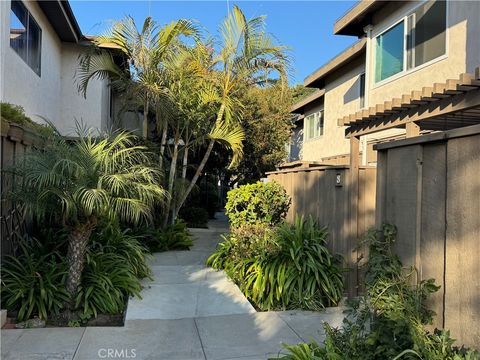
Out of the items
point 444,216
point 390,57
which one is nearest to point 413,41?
point 390,57

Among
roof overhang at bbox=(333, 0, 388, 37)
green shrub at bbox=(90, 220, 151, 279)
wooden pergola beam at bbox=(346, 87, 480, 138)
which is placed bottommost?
green shrub at bbox=(90, 220, 151, 279)

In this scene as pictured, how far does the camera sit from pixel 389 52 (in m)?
11.1

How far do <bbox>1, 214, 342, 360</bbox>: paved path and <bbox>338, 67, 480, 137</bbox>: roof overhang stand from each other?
2.77 metres

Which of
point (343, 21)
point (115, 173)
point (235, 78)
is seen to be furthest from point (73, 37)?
point (115, 173)

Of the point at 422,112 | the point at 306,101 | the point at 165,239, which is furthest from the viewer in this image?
the point at 306,101

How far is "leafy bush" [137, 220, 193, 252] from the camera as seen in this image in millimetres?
10016

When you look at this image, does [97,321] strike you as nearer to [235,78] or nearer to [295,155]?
[235,78]

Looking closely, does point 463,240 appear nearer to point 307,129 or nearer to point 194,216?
point 194,216

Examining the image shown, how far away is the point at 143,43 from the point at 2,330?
738 centimetres

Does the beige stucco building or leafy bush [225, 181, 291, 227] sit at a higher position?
the beige stucco building

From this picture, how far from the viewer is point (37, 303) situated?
556 centimetres

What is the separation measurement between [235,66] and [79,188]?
22.0 ft

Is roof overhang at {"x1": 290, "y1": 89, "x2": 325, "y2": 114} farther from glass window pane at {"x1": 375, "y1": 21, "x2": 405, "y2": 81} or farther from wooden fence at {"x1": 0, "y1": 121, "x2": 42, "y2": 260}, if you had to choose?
wooden fence at {"x1": 0, "y1": 121, "x2": 42, "y2": 260}

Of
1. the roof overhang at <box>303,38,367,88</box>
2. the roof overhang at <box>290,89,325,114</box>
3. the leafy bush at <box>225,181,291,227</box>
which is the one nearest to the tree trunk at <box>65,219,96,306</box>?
the leafy bush at <box>225,181,291,227</box>
